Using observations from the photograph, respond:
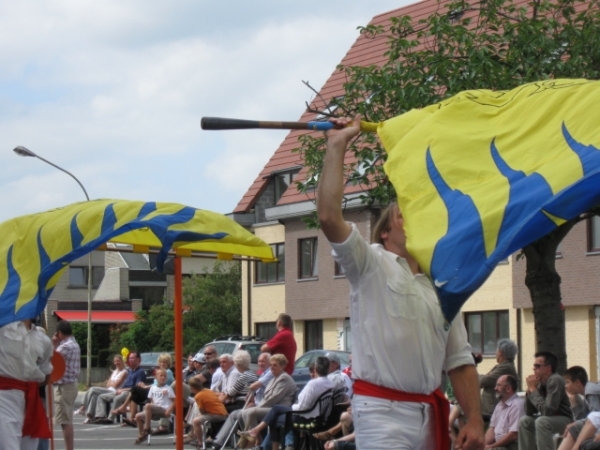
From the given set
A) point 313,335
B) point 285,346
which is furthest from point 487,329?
point 285,346

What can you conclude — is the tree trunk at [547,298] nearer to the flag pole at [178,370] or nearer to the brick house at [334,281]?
the flag pole at [178,370]

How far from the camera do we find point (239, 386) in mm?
18469

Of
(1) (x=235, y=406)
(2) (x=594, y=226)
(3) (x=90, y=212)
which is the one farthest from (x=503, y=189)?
(2) (x=594, y=226)

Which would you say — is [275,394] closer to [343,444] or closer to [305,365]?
[343,444]

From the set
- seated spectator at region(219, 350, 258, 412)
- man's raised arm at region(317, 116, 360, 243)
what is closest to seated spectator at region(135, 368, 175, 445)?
seated spectator at region(219, 350, 258, 412)

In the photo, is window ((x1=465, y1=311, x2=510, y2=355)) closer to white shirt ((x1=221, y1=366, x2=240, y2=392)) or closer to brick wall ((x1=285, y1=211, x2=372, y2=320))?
brick wall ((x1=285, y1=211, x2=372, y2=320))

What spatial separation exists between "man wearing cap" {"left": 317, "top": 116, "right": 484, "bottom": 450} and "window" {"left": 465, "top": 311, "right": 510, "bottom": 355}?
30797 millimetres

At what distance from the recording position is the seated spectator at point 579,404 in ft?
38.1

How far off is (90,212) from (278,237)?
36.0m

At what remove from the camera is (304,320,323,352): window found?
145 ft

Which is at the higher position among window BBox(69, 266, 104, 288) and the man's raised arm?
window BBox(69, 266, 104, 288)

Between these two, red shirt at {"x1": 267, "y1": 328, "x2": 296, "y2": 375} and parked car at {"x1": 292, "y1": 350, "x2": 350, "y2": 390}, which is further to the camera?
parked car at {"x1": 292, "y1": 350, "x2": 350, "y2": 390}

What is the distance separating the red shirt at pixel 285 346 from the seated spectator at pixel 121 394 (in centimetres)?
898

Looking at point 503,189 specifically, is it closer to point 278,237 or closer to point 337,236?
point 337,236
